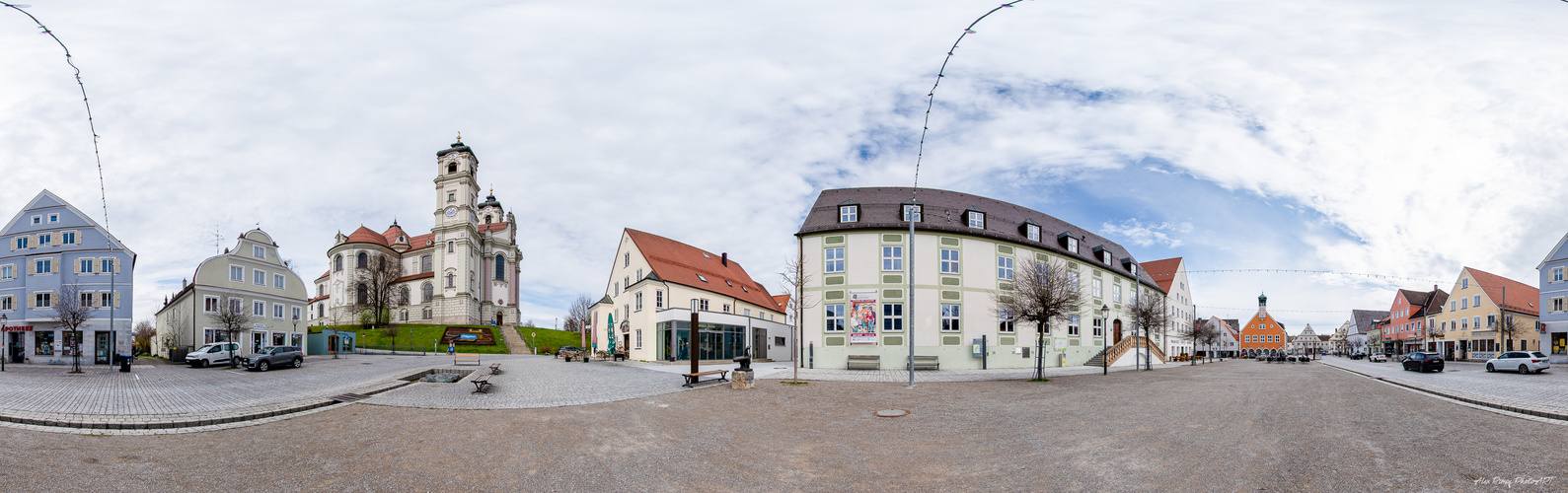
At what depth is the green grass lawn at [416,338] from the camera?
220 ft

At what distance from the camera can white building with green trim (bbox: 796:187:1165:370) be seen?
33.5 metres

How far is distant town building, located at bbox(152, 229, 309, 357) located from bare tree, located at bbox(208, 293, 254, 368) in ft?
0.24

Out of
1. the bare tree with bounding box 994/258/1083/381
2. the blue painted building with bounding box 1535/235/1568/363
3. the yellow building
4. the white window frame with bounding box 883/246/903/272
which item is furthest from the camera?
the yellow building

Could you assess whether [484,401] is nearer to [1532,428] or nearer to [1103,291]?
[1532,428]

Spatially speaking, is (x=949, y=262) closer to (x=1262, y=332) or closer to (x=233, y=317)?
(x=233, y=317)

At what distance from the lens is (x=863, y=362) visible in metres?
32.7

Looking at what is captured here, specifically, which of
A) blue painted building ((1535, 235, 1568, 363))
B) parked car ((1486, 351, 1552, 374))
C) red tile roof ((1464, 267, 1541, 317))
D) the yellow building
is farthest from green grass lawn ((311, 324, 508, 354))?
red tile roof ((1464, 267, 1541, 317))

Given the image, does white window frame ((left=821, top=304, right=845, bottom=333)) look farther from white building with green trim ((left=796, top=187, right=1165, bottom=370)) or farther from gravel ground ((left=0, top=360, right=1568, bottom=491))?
gravel ground ((left=0, top=360, right=1568, bottom=491))

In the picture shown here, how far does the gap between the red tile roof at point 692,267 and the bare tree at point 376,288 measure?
1873 inches

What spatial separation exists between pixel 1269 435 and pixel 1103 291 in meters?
35.6

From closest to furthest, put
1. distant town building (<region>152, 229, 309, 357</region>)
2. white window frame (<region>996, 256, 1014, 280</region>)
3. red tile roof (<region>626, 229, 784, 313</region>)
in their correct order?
white window frame (<region>996, 256, 1014, 280</region>) → red tile roof (<region>626, 229, 784, 313</region>) → distant town building (<region>152, 229, 309, 357</region>)

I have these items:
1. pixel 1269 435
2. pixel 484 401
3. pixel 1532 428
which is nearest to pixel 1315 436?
pixel 1269 435

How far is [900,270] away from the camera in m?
33.8

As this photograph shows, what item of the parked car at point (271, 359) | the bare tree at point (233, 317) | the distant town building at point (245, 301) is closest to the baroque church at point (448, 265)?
the distant town building at point (245, 301)
